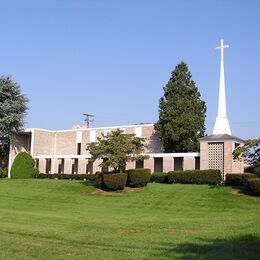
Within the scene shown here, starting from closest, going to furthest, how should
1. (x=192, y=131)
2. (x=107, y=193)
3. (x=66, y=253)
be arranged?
1. (x=66, y=253)
2. (x=107, y=193)
3. (x=192, y=131)

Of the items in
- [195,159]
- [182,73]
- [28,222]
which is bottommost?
[28,222]

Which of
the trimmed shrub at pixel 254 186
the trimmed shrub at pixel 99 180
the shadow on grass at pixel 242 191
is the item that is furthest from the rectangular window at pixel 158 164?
→ the trimmed shrub at pixel 254 186

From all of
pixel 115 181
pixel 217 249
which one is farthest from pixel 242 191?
pixel 217 249

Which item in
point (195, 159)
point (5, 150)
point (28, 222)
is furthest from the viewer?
point (5, 150)

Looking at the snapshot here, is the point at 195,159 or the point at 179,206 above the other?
the point at 195,159

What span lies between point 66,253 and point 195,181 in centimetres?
2553

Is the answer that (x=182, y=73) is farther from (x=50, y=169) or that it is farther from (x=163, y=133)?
(x=50, y=169)

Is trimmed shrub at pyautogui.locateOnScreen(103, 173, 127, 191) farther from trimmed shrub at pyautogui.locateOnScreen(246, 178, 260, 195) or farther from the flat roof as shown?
trimmed shrub at pyautogui.locateOnScreen(246, 178, 260, 195)

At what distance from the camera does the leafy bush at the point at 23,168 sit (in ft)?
166

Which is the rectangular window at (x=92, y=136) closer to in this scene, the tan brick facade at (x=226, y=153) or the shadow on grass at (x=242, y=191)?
the tan brick facade at (x=226, y=153)

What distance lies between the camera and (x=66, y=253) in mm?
9641

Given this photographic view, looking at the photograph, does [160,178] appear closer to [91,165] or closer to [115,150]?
[115,150]

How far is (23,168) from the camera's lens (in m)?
51.0

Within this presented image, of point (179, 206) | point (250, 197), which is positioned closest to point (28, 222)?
point (179, 206)
